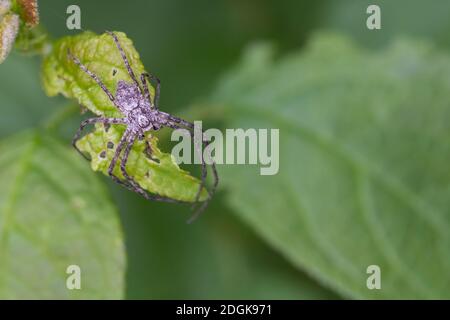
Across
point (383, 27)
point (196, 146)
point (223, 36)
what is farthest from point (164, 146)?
point (383, 27)

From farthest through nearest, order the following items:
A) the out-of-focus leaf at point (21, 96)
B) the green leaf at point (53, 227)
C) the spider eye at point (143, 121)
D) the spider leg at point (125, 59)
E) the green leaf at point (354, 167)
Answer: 1. the out-of-focus leaf at point (21, 96)
2. the green leaf at point (354, 167)
3. the green leaf at point (53, 227)
4. the spider eye at point (143, 121)
5. the spider leg at point (125, 59)

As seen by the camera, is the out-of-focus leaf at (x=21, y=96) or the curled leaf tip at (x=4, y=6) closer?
the curled leaf tip at (x=4, y=6)

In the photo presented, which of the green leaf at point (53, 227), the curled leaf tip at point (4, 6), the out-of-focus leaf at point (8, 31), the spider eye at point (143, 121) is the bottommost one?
the green leaf at point (53, 227)

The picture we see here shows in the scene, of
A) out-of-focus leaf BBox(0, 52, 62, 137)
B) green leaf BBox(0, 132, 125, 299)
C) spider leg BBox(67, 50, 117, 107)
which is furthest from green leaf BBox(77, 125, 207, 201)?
out-of-focus leaf BBox(0, 52, 62, 137)

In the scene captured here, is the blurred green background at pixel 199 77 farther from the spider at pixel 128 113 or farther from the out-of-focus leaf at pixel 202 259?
the spider at pixel 128 113

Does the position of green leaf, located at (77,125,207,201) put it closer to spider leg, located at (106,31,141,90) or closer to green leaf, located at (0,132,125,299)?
spider leg, located at (106,31,141,90)

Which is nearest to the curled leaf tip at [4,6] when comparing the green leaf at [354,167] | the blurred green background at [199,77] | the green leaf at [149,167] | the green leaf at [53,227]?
the green leaf at [149,167]
